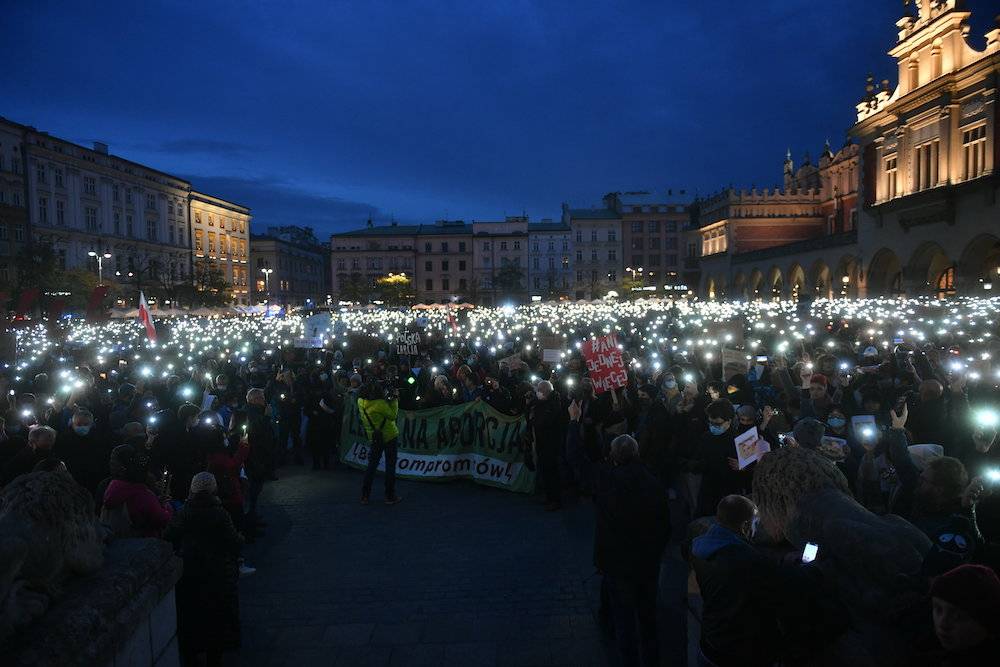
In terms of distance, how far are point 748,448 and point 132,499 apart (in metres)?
5.09

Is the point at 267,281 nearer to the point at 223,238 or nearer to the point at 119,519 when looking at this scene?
the point at 223,238

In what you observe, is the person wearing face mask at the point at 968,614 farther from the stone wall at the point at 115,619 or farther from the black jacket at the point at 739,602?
the stone wall at the point at 115,619

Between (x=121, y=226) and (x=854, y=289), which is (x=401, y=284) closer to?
(x=121, y=226)

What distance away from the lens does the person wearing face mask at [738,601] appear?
322cm

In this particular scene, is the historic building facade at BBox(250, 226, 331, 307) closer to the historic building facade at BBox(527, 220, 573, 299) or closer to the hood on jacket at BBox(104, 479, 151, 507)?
the historic building facade at BBox(527, 220, 573, 299)

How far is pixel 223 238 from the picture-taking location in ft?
275

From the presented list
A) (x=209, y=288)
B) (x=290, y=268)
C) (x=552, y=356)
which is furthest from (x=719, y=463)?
(x=290, y=268)

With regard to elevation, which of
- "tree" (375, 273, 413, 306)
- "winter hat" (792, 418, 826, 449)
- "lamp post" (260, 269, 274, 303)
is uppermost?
"lamp post" (260, 269, 274, 303)

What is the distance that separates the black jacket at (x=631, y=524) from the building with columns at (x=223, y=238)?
77.1 meters

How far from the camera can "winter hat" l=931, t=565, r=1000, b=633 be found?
2238 millimetres

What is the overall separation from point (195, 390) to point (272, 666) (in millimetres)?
7920

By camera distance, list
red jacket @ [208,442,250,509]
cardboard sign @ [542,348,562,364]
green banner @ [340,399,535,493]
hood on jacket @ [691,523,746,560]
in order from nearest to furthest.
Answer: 1. hood on jacket @ [691,523,746,560]
2. red jacket @ [208,442,250,509]
3. green banner @ [340,399,535,493]
4. cardboard sign @ [542,348,562,364]

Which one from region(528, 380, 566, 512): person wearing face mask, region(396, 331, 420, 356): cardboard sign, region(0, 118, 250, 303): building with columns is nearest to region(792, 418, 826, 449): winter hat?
region(528, 380, 566, 512): person wearing face mask

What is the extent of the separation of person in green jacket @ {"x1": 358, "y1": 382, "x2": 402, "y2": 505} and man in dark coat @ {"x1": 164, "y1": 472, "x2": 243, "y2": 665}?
4164 mm
